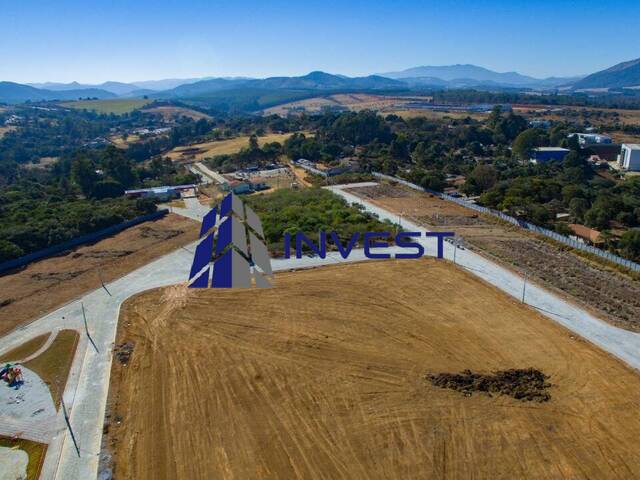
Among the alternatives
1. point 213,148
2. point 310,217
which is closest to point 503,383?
point 310,217

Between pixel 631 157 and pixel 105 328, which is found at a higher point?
pixel 631 157

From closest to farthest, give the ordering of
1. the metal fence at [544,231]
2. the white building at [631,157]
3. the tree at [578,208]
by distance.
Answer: the metal fence at [544,231], the tree at [578,208], the white building at [631,157]

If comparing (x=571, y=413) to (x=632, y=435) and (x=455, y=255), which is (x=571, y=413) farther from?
(x=455, y=255)

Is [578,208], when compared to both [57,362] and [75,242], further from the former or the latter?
[75,242]

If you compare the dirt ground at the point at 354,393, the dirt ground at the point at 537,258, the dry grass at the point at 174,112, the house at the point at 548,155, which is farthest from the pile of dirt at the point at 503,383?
the dry grass at the point at 174,112

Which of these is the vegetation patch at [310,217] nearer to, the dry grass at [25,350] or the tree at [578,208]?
the dry grass at [25,350]
